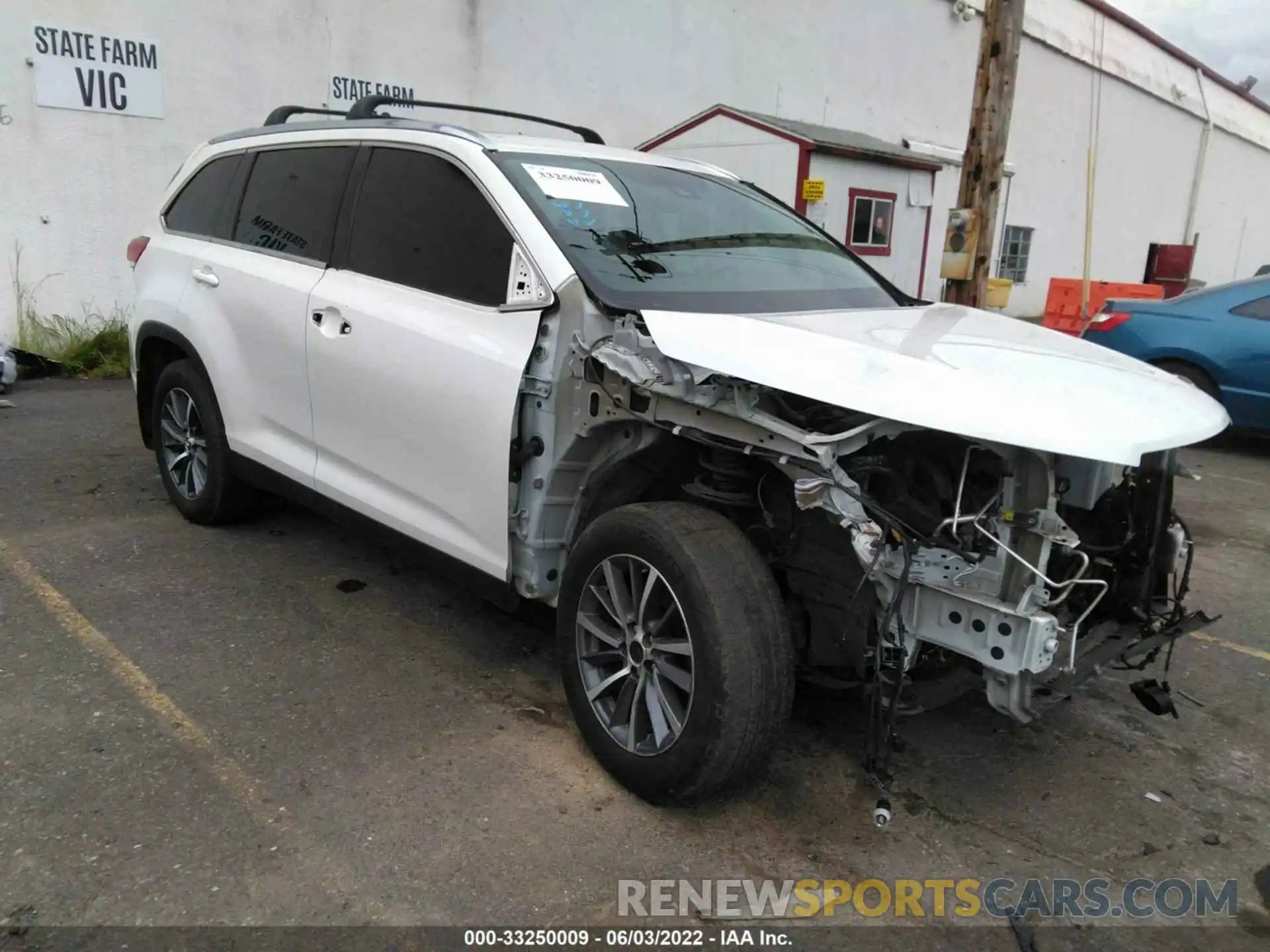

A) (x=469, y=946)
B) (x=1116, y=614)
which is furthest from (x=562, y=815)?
(x=1116, y=614)

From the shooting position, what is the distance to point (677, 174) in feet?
12.8

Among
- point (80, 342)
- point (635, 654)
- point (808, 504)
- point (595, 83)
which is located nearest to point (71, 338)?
point (80, 342)

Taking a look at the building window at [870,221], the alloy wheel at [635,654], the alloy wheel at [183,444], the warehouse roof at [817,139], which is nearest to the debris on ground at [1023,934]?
the alloy wheel at [635,654]

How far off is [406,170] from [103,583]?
2.22m

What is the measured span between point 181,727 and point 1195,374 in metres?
7.69

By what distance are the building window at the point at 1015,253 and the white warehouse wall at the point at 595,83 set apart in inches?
10.4

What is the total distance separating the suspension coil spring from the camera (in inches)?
113

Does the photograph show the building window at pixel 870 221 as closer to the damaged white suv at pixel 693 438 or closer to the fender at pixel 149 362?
the damaged white suv at pixel 693 438

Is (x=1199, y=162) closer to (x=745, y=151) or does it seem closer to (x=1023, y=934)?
(x=745, y=151)

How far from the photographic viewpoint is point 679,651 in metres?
2.68

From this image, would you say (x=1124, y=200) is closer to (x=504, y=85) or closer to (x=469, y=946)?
(x=504, y=85)

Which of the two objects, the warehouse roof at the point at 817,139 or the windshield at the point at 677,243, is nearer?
the windshield at the point at 677,243

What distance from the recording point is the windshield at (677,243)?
314 centimetres

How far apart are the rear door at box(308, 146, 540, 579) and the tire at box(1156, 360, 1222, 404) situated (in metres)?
6.42
